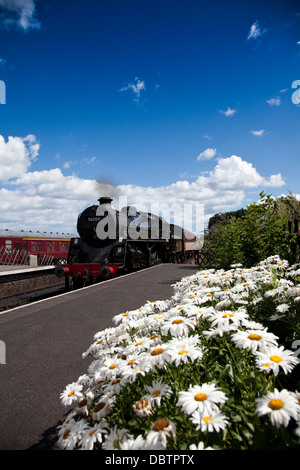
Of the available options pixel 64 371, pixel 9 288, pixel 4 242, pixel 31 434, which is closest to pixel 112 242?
pixel 9 288

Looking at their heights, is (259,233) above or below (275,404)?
above

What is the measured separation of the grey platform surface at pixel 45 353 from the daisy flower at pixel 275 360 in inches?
90.0

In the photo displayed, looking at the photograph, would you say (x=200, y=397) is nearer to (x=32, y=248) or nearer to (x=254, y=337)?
(x=254, y=337)

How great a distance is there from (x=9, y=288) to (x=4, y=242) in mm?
14222

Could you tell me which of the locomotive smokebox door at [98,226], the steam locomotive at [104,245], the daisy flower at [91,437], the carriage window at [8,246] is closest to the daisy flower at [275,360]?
the daisy flower at [91,437]

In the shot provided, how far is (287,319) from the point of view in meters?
2.50

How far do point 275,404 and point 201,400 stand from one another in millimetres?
323

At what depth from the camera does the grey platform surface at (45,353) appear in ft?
9.30

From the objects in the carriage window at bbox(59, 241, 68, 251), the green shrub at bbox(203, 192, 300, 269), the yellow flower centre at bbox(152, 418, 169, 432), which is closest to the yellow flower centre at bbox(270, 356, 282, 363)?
the yellow flower centre at bbox(152, 418, 169, 432)

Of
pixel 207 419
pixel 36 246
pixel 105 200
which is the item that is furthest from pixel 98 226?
pixel 36 246

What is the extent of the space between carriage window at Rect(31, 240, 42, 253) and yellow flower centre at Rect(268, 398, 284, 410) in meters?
27.2

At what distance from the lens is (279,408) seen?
3.80ft

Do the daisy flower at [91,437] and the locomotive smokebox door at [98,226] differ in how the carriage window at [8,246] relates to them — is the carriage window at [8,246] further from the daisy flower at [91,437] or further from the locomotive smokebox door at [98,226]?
the daisy flower at [91,437]

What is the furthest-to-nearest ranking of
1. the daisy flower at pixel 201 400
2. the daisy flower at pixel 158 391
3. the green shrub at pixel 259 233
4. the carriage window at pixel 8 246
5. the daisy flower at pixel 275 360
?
the carriage window at pixel 8 246, the green shrub at pixel 259 233, the daisy flower at pixel 158 391, the daisy flower at pixel 275 360, the daisy flower at pixel 201 400
